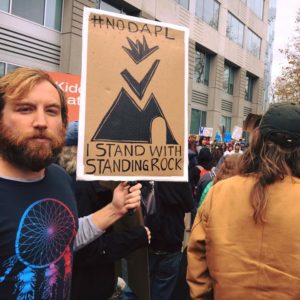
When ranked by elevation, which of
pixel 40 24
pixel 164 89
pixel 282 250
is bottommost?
pixel 282 250

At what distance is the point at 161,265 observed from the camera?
340 cm

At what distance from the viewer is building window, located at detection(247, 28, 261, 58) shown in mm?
30828

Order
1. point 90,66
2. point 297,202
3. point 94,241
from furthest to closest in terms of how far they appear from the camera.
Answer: point 94,241 < point 90,66 < point 297,202

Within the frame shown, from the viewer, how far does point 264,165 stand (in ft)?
5.95

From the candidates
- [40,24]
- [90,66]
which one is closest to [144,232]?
[90,66]

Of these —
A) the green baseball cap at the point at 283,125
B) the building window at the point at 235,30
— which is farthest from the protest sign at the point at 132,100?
the building window at the point at 235,30

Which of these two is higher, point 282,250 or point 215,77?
point 215,77

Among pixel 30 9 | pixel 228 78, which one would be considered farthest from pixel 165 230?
pixel 228 78

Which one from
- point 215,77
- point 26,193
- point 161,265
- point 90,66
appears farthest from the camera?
point 215,77

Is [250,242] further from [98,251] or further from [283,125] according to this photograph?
[98,251]

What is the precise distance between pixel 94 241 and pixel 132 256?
1.28 ft

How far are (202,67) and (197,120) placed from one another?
3.41m

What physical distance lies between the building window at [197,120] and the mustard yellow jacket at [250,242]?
22438 millimetres

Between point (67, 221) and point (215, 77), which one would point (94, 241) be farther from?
point (215, 77)
